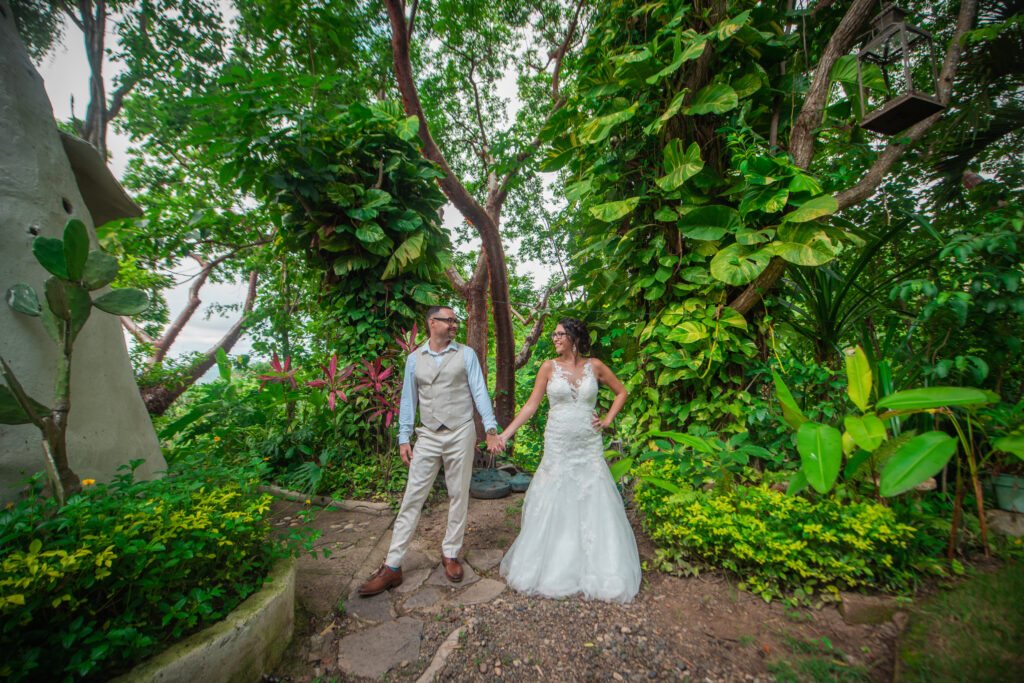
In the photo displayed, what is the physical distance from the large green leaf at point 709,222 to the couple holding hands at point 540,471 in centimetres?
104

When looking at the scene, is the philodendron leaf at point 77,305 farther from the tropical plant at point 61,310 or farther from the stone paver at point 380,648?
the stone paver at point 380,648

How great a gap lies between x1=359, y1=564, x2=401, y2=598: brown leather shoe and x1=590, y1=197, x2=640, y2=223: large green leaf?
274 centimetres

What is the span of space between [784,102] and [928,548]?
3035mm

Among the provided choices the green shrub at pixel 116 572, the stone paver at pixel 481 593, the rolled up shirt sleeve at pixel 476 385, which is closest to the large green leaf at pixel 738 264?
the rolled up shirt sleeve at pixel 476 385

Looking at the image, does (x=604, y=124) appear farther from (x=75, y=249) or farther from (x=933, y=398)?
(x=75, y=249)

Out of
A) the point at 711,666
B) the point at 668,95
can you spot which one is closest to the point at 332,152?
the point at 668,95

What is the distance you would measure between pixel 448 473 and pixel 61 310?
203 cm

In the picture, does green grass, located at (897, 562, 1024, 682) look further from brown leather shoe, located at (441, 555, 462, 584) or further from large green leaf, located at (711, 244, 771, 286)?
brown leather shoe, located at (441, 555, 462, 584)

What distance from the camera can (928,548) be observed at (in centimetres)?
202

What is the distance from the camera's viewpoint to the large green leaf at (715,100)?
2626mm

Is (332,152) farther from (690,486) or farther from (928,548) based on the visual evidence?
(928,548)

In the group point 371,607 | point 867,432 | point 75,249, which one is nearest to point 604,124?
point 867,432

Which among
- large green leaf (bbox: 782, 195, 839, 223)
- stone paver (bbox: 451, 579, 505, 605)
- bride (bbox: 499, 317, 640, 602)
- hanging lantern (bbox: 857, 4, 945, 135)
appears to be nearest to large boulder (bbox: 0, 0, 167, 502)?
stone paver (bbox: 451, 579, 505, 605)

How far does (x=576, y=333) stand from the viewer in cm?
276
